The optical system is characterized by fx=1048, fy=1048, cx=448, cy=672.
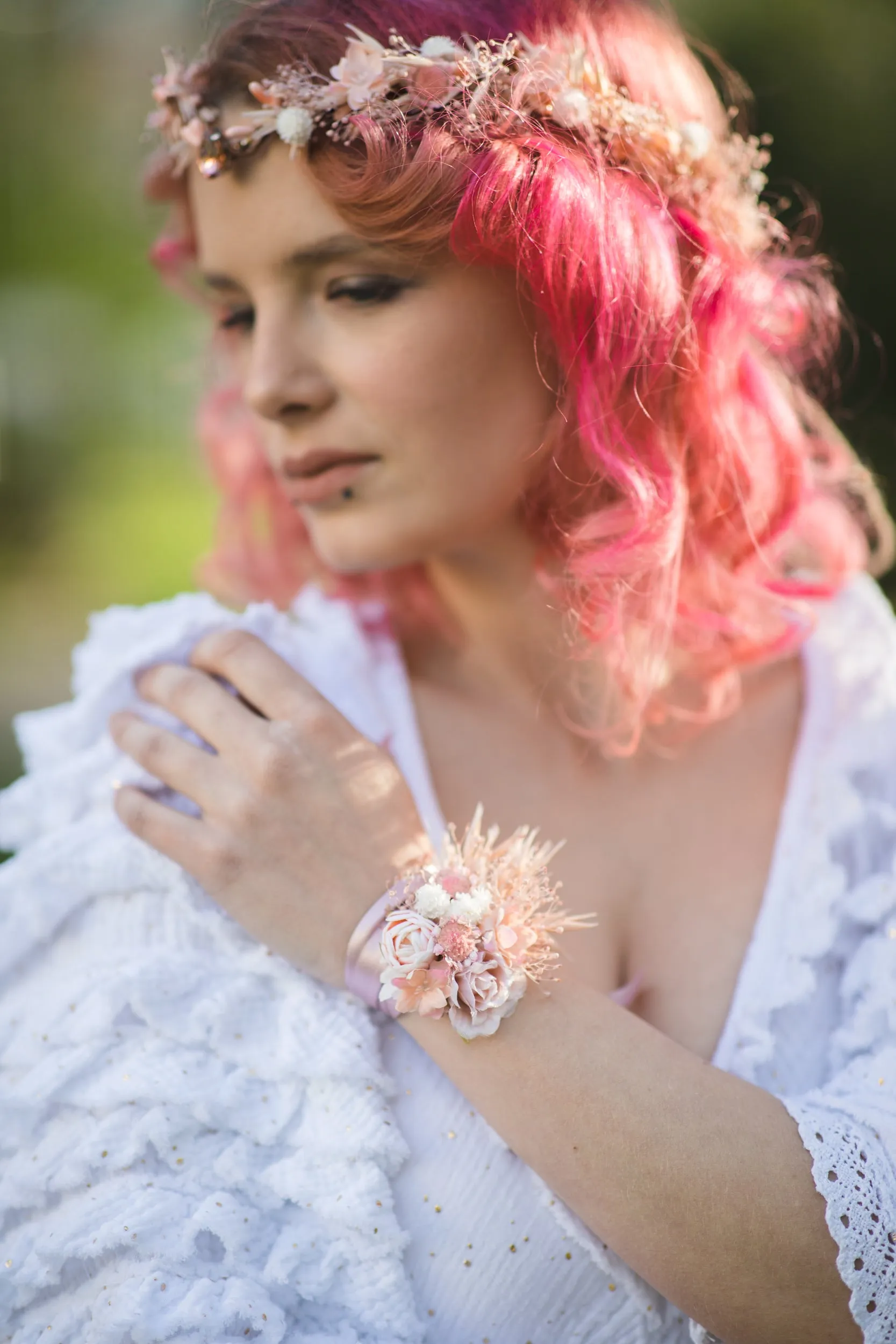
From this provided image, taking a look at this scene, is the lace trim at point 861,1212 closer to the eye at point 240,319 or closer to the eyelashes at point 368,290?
the eyelashes at point 368,290

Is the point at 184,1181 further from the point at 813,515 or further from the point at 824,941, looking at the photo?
the point at 813,515

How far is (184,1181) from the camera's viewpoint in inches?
43.0

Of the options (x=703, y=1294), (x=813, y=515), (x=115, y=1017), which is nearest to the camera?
(x=703, y=1294)

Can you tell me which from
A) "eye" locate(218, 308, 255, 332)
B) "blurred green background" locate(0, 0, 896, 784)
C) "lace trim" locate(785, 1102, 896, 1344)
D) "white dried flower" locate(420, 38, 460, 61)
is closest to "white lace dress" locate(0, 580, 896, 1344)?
"lace trim" locate(785, 1102, 896, 1344)

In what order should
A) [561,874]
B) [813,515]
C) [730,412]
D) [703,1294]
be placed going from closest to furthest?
[703,1294] < [561,874] < [730,412] < [813,515]

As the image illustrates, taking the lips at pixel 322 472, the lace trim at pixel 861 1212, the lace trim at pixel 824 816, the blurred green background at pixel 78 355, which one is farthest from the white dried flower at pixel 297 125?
the blurred green background at pixel 78 355

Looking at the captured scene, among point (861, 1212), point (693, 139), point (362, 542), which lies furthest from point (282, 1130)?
point (693, 139)

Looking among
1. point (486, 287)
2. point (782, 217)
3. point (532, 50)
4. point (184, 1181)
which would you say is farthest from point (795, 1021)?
point (782, 217)

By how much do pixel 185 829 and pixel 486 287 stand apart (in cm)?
74

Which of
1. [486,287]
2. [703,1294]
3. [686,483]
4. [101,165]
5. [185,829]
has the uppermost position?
[101,165]

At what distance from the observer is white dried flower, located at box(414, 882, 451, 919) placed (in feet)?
3.60

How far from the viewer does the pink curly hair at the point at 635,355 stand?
4.02 feet

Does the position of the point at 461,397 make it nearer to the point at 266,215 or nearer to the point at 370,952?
the point at 266,215

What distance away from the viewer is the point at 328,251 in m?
1.25
